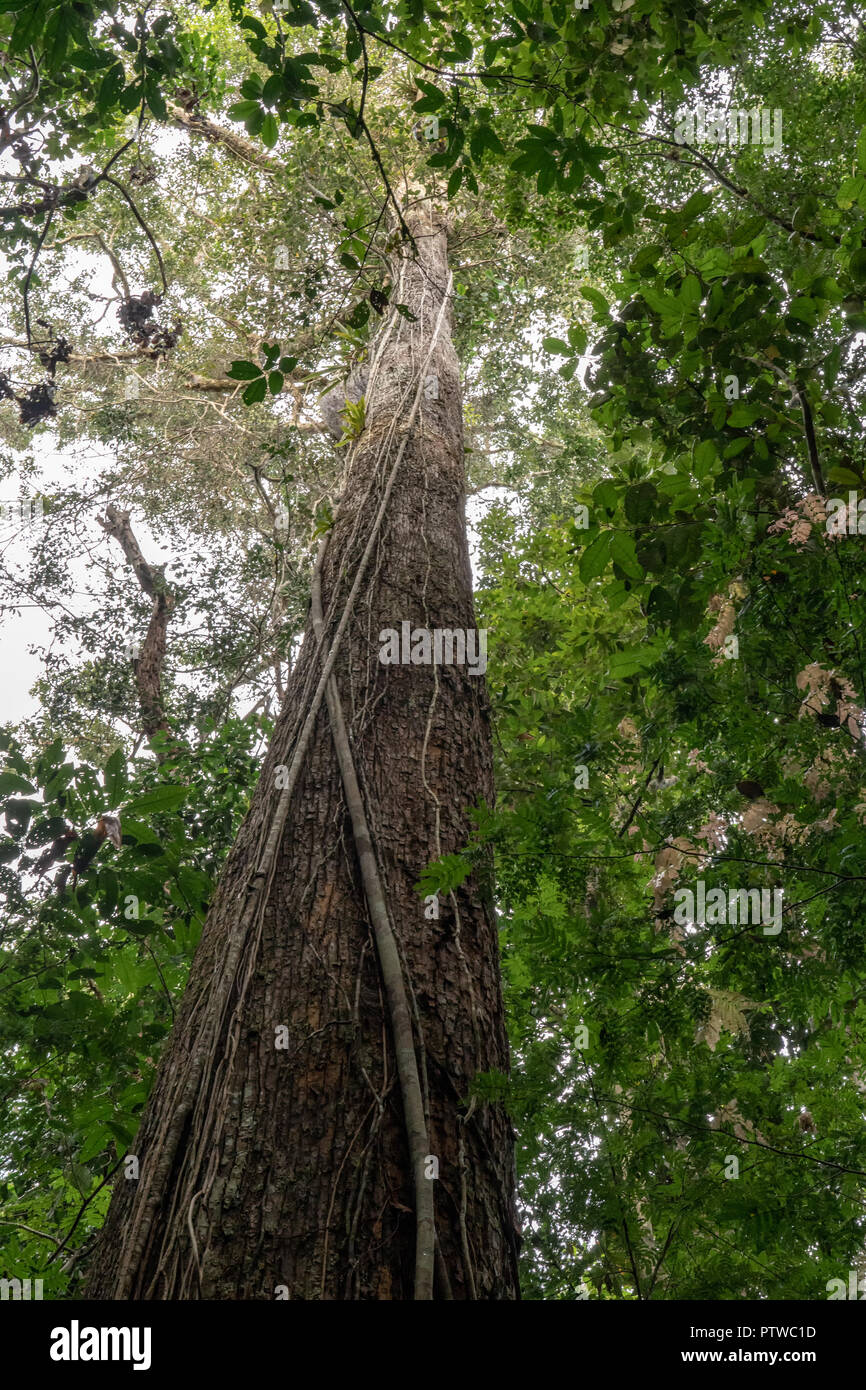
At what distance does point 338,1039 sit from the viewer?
1.50 meters

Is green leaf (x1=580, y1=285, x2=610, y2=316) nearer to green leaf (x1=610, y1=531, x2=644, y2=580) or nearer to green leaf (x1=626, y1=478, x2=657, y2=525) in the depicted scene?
green leaf (x1=626, y1=478, x2=657, y2=525)

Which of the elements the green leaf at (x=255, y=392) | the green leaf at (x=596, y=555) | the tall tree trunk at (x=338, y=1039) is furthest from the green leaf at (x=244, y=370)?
the green leaf at (x=596, y=555)

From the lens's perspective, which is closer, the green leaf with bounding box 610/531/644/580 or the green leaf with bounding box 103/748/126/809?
the green leaf with bounding box 610/531/644/580

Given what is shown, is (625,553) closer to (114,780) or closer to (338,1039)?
(338,1039)

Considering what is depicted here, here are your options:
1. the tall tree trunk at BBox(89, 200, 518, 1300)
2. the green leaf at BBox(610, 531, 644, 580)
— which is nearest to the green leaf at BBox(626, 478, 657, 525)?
the green leaf at BBox(610, 531, 644, 580)

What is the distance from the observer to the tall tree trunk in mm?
1274

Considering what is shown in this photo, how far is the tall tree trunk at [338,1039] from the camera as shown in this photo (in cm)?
127

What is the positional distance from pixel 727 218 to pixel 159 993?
3719mm

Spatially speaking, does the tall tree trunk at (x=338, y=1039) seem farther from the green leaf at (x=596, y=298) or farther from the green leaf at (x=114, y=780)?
the green leaf at (x=596, y=298)

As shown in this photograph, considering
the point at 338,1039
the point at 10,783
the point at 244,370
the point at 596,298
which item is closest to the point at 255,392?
the point at 244,370

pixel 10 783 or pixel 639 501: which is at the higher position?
pixel 639 501

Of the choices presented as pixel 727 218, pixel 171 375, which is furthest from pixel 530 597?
pixel 171 375

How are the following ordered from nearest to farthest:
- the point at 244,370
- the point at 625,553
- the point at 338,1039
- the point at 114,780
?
the point at 338,1039 < the point at 625,553 < the point at 244,370 < the point at 114,780
